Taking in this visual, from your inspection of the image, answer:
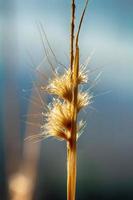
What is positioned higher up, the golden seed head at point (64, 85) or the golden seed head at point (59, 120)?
the golden seed head at point (64, 85)

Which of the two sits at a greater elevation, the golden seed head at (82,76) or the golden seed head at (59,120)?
the golden seed head at (82,76)

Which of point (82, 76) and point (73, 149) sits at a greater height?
point (82, 76)

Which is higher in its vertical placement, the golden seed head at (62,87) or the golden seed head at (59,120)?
the golden seed head at (62,87)

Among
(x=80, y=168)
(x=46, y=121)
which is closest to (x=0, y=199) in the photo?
(x=80, y=168)

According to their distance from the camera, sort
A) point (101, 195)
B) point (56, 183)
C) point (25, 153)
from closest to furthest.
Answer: point (25, 153) → point (56, 183) → point (101, 195)

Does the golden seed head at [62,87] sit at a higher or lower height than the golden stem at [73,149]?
higher

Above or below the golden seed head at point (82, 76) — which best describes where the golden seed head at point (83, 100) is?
below

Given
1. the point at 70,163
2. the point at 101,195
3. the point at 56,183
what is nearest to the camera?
the point at 70,163

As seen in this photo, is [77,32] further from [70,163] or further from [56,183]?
[56,183]
